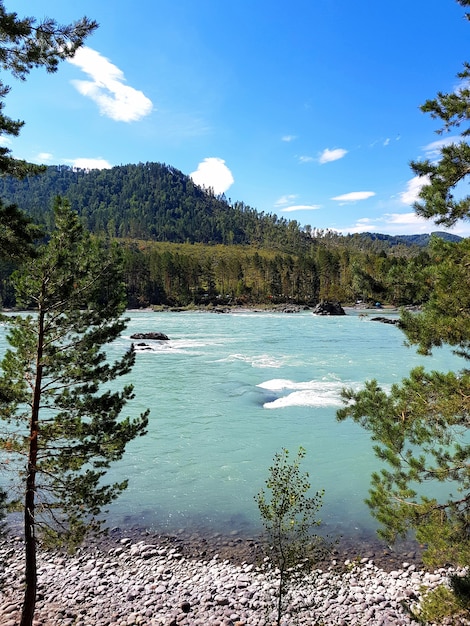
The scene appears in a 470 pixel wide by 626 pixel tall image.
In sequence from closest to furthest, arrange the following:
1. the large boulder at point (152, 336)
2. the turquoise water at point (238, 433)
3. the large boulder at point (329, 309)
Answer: the turquoise water at point (238, 433) < the large boulder at point (152, 336) < the large boulder at point (329, 309)

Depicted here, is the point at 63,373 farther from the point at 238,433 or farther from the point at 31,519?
the point at 238,433

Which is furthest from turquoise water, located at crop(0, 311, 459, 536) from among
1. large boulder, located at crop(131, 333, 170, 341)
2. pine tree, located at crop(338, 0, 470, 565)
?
large boulder, located at crop(131, 333, 170, 341)

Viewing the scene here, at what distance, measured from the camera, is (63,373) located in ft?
28.2

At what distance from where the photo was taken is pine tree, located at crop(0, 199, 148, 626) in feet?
26.0

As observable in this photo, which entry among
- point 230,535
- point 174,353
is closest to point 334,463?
point 230,535

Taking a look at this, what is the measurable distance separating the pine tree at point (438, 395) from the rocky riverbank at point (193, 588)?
11.1 feet

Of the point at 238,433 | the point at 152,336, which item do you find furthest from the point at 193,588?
the point at 152,336

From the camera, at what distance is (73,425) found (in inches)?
323

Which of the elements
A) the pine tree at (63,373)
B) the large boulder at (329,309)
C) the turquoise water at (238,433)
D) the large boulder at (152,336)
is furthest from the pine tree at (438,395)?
the large boulder at (329,309)

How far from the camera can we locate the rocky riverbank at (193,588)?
339 inches

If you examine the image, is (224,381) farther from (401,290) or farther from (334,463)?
(401,290)

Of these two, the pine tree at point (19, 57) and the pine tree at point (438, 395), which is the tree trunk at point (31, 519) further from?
the pine tree at point (438, 395)

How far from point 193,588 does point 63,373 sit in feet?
19.7

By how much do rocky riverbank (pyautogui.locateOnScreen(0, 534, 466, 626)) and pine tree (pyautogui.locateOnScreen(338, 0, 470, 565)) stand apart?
3376 mm
